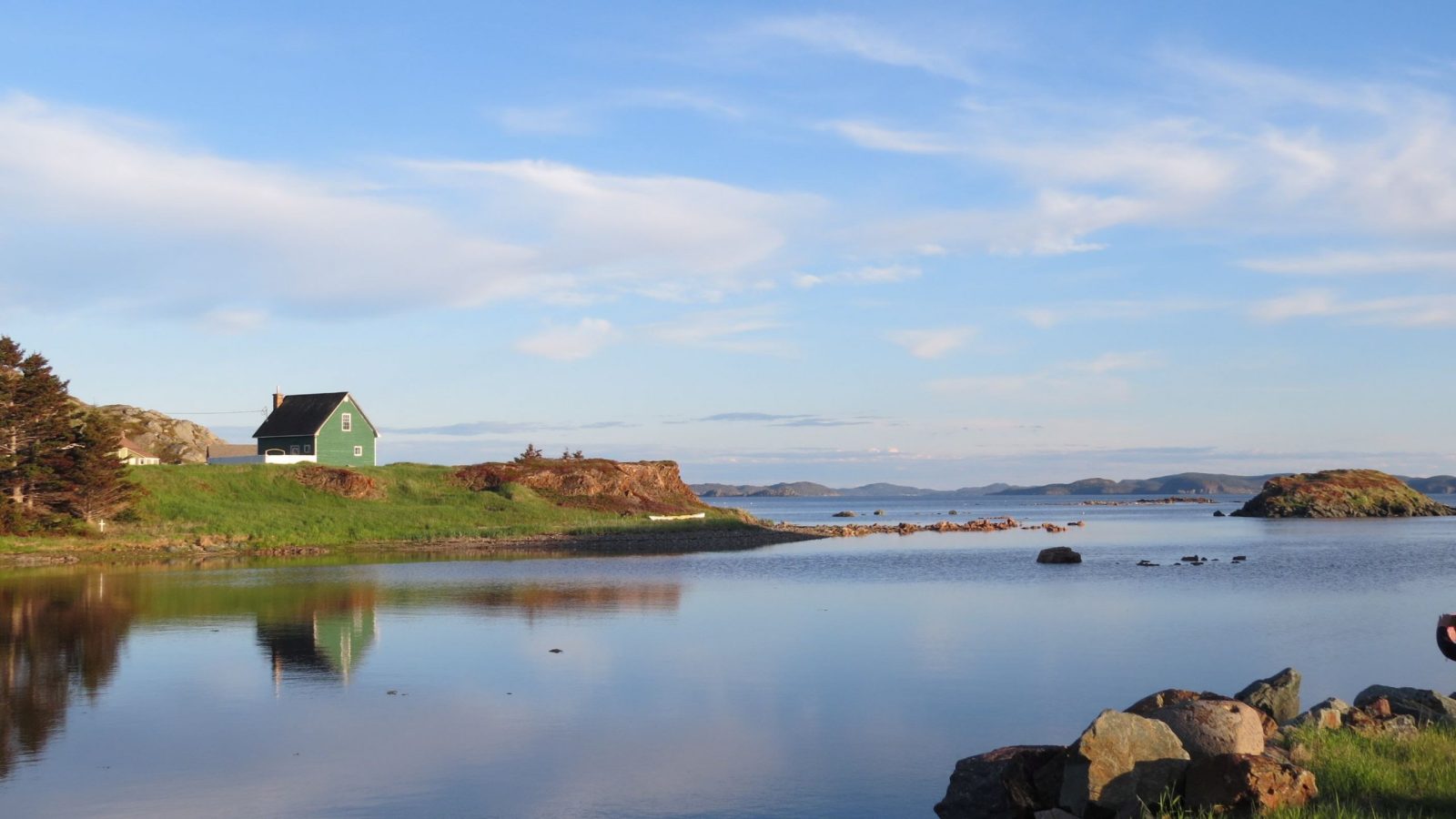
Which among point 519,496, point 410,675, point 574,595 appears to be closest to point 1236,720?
point 410,675

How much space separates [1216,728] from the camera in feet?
46.3

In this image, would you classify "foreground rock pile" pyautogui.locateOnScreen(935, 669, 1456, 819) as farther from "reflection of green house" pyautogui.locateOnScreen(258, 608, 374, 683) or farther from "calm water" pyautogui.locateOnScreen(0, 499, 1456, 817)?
"reflection of green house" pyautogui.locateOnScreen(258, 608, 374, 683)

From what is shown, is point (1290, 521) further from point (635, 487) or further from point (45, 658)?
point (45, 658)

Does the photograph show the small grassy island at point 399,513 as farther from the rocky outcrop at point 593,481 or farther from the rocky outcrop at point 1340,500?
the rocky outcrop at point 1340,500

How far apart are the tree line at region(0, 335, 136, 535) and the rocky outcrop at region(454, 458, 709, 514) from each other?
3276cm

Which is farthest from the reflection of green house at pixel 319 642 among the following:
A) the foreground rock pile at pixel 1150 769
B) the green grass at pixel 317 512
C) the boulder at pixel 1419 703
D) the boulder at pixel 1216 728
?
the green grass at pixel 317 512

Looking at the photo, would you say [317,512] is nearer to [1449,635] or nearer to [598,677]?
[598,677]

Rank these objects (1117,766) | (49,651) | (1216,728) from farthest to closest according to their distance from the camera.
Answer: (49,651)
(1216,728)
(1117,766)

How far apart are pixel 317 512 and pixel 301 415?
2066cm

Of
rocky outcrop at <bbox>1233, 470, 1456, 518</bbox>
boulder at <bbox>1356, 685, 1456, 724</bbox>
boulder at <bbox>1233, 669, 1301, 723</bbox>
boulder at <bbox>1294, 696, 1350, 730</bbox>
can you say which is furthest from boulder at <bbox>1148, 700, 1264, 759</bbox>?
rocky outcrop at <bbox>1233, 470, 1456, 518</bbox>

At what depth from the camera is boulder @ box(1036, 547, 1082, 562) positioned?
62438mm

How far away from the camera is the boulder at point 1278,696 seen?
1906 cm

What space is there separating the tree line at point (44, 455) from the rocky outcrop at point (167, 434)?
244 feet

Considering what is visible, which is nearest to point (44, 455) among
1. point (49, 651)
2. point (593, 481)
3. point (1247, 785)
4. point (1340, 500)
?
point (49, 651)
